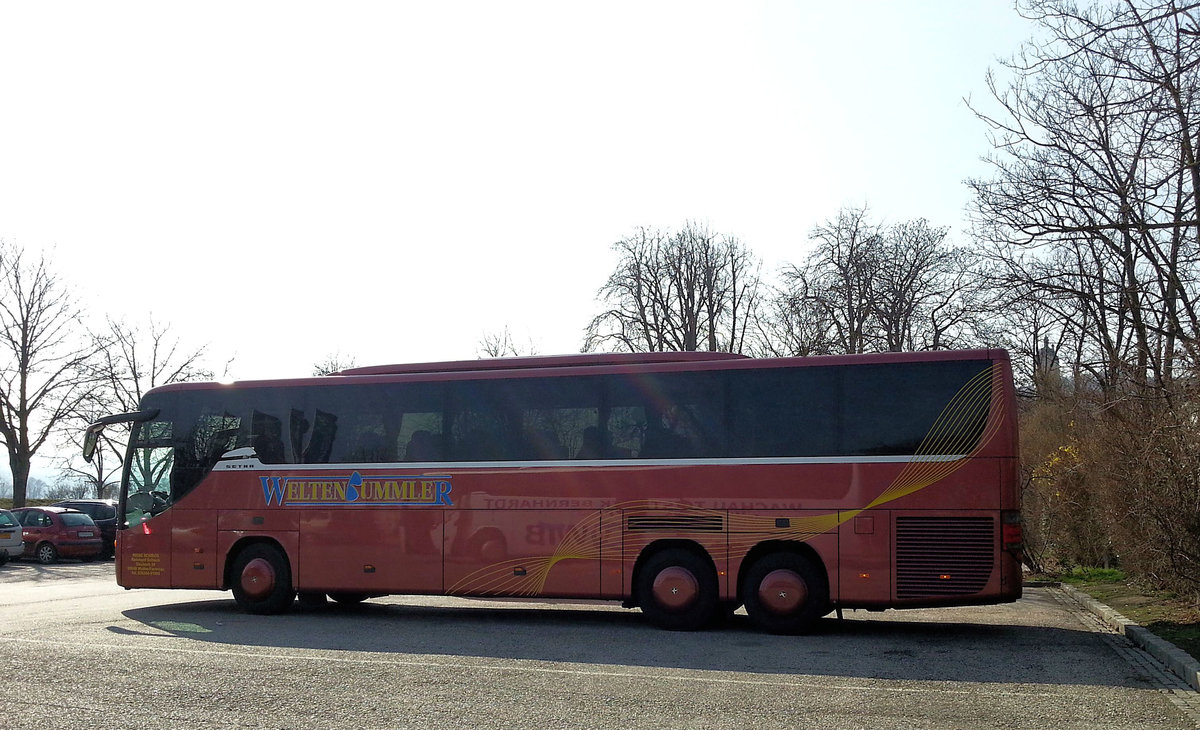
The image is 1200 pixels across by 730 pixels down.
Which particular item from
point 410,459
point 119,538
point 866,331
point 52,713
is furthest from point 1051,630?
point 866,331

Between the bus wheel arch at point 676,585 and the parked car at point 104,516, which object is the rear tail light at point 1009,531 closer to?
the bus wheel arch at point 676,585

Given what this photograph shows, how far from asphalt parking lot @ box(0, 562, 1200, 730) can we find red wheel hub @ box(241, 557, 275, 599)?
1.90ft

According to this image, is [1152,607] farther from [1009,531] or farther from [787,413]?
[787,413]

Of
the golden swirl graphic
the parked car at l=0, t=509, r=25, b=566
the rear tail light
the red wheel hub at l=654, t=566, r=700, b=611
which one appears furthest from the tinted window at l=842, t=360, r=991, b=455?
the parked car at l=0, t=509, r=25, b=566

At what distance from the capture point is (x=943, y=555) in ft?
41.9

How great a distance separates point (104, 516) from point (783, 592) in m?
25.6

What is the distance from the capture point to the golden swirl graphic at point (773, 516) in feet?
42.2

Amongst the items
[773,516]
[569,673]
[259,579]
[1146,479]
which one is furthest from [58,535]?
[1146,479]

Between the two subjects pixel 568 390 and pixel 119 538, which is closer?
pixel 568 390

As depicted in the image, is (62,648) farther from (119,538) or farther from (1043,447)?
(1043,447)

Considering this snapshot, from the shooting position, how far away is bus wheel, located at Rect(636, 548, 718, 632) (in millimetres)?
13727

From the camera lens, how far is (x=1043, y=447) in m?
26.2

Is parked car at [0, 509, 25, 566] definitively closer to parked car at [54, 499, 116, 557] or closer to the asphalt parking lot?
parked car at [54, 499, 116, 557]

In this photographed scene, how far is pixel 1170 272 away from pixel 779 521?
8894 mm
